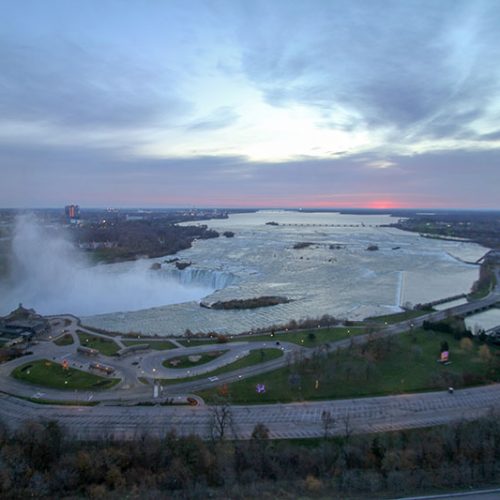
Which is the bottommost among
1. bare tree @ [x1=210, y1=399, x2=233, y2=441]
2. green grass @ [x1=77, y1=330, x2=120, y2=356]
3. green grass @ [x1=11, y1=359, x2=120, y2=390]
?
green grass @ [x1=11, y1=359, x2=120, y2=390]

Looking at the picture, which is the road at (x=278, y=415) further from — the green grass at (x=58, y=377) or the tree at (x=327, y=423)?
the green grass at (x=58, y=377)

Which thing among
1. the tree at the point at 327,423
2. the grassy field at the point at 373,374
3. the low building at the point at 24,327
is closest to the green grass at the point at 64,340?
the low building at the point at 24,327

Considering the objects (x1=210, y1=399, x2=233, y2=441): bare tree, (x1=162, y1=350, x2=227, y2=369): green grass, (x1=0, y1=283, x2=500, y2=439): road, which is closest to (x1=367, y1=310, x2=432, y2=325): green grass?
(x1=0, y1=283, x2=500, y2=439): road

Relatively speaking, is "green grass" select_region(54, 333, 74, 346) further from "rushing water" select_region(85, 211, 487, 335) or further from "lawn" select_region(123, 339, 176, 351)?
"rushing water" select_region(85, 211, 487, 335)

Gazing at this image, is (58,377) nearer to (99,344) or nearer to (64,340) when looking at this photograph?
(99,344)

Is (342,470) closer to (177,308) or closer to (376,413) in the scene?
(376,413)

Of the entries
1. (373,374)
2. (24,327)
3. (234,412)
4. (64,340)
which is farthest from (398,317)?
(24,327)

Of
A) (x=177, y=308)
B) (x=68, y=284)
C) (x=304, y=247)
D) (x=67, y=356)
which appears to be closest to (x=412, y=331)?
(x=177, y=308)
